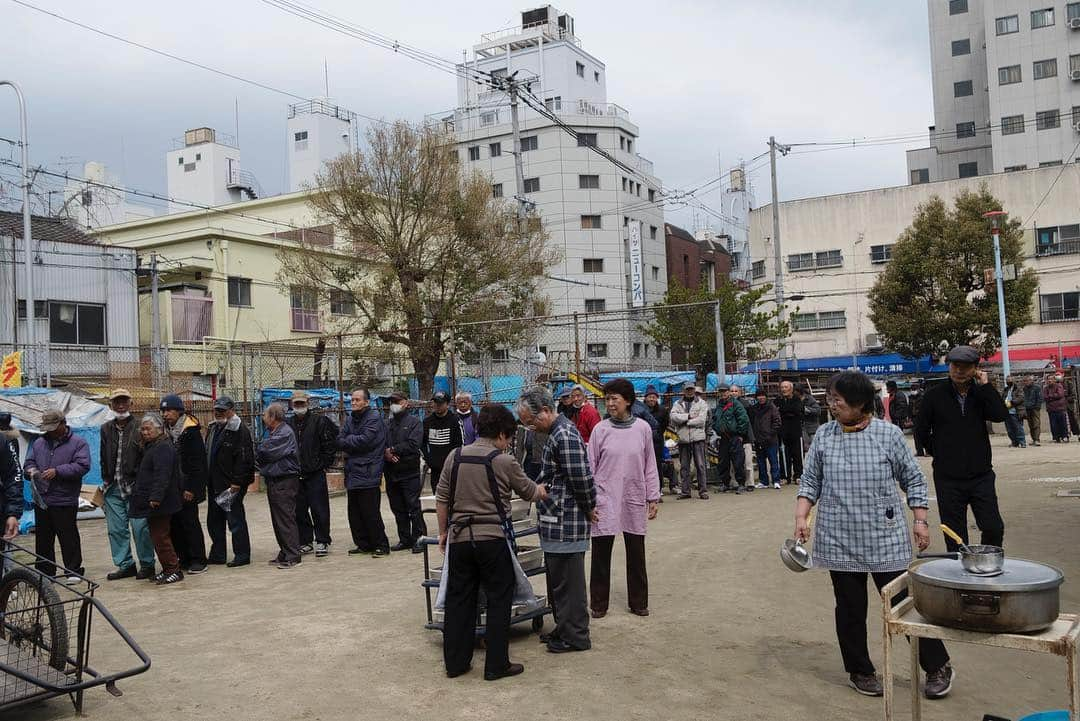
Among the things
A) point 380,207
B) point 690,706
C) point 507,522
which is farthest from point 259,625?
point 380,207

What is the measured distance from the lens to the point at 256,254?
115ft

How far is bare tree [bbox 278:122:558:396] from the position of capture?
24047mm

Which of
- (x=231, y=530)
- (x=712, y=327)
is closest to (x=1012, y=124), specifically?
(x=712, y=327)

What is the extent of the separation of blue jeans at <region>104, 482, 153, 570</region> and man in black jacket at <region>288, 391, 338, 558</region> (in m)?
1.73

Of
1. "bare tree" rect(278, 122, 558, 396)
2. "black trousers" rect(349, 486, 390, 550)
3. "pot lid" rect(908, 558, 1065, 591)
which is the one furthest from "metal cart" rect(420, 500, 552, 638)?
"bare tree" rect(278, 122, 558, 396)

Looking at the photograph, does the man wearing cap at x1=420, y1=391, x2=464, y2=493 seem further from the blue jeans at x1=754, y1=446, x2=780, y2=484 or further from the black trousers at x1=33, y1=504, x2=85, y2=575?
the blue jeans at x1=754, y1=446, x2=780, y2=484

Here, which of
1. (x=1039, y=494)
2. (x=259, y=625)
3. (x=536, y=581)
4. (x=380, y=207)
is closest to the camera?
(x=259, y=625)

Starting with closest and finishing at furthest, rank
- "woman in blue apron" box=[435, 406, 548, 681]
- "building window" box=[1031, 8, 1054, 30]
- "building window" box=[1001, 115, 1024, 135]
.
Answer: "woman in blue apron" box=[435, 406, 548, 681], "building window" box=[1031, 8, 1054, 30], "building window" box=[1001, 115, 1024, 135]

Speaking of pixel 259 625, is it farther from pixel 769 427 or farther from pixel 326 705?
pixel 769 427

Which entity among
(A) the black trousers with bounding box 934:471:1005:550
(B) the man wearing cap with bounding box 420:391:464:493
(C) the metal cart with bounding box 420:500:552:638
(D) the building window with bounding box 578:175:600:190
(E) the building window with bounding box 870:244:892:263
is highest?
(D) the building window with bounding box 578:175:600:190

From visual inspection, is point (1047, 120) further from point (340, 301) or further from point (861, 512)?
point (861, 512)

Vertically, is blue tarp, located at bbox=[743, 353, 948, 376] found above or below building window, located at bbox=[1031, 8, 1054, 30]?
below

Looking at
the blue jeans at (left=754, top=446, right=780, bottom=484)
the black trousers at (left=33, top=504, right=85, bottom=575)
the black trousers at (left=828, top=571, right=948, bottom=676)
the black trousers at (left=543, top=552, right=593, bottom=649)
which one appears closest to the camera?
the black trousers at (left=828, top=571, right=948, bottom=676)

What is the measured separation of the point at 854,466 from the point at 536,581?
159 inches
